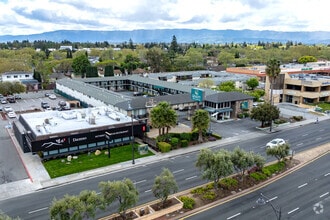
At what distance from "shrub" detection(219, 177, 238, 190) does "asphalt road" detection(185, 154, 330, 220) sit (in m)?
2.06

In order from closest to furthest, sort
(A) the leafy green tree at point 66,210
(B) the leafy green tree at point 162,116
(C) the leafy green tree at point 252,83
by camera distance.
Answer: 1. (A) the leafy green tree at point 66,210
2. (B) the leafy green tree at point 162,116
3. (C) the leafy green tree at point 252,83

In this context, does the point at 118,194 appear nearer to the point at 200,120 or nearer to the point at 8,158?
the point at 200,120

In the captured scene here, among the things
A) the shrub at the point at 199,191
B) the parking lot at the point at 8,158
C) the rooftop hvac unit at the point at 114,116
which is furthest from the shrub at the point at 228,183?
the parking lot at the point at 8,158

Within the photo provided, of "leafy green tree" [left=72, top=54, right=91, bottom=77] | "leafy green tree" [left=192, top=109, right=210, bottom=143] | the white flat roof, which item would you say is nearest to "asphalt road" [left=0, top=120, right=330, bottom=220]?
"leafy green tree" [left=192, top=109, right=210, bottom=143]

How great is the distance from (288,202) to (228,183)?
6.41m

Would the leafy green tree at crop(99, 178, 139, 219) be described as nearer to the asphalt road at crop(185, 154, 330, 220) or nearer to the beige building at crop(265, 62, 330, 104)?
the asphalt road at crop(185, 154, 330, 220)

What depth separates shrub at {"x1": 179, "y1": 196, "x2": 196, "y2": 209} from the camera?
95.1 ft

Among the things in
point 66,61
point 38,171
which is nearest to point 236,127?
point 38,171

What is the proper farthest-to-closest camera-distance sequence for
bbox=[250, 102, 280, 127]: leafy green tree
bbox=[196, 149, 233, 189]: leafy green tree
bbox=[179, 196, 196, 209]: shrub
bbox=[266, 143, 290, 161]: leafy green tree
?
bbox=[250, 102, 280, 127]: leafy green tree < bbox=[266, 143, 290, 161]: leafy green tree < bbox=[196, 149, 233, 189]: leafy green tree < bbox=[179, 196, 196, 209]: shrub

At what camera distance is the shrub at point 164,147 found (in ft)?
149

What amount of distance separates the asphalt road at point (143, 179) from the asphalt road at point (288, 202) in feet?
20.1

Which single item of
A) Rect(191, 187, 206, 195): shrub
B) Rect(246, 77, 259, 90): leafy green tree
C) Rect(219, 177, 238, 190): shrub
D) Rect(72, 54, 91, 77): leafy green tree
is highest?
Rect(72, 54, 91, 77): leafy green tree

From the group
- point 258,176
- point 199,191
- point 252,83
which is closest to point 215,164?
point 199,191

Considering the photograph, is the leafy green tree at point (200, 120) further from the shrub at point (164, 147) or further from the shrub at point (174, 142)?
the shrub at point (164, 147)
